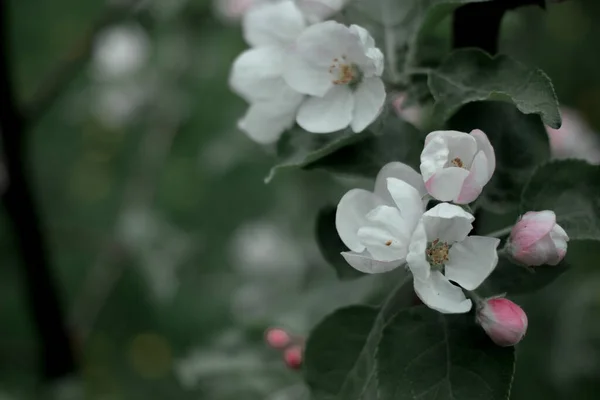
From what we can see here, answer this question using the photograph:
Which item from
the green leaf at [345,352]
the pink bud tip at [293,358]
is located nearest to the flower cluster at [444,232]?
the green leaf at [345,352]

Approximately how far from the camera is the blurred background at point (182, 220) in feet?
4.56

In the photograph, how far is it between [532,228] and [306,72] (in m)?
0.24

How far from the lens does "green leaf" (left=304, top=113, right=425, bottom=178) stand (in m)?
0.68

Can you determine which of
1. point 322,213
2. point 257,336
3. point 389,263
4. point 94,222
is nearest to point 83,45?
point 257,336

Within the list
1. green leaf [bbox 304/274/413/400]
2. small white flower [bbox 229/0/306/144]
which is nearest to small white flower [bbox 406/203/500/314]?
green leaf [bbox 304/274/413/400]

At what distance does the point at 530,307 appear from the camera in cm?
146

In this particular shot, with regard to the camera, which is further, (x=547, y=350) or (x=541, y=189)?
(x=547, y=350)

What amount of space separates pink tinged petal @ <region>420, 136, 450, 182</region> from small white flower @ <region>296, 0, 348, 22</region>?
190 millimetres

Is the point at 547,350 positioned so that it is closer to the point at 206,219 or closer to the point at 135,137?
the point at 206,219

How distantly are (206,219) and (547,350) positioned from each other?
4.96 feet

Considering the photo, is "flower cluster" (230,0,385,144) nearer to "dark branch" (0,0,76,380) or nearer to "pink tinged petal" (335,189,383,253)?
"pink tinged petal" (335,189,383,253)

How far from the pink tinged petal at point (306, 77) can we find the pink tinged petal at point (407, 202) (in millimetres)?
157

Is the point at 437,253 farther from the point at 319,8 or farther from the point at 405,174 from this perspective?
the point at 319,8

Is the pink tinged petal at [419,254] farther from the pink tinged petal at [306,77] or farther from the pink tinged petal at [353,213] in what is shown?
the pink tinged petal at [306,77]
